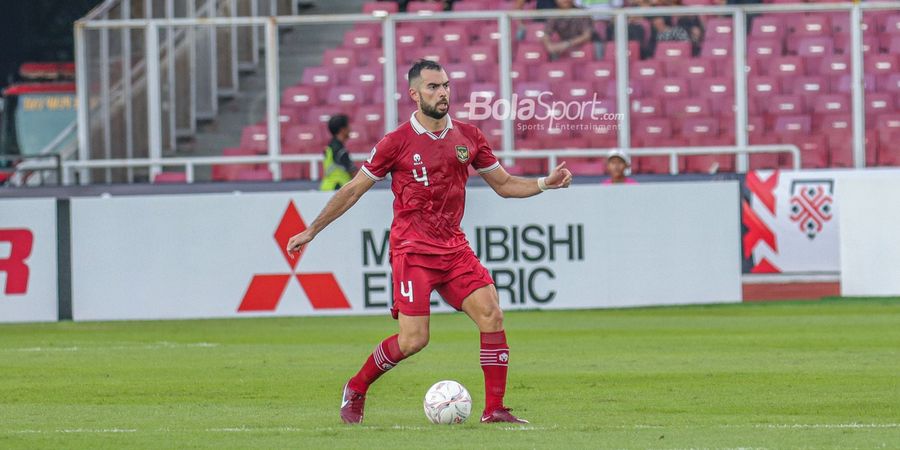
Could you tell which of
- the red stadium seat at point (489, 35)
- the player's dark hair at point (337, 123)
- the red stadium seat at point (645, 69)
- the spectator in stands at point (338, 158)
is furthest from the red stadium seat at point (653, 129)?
the player's dark hair at point (337, 123)

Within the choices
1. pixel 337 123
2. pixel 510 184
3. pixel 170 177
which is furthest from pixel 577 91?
pixel 510 184

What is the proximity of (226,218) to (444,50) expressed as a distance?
5.17 metres

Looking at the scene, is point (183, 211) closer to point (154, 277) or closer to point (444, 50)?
point (154, 277)

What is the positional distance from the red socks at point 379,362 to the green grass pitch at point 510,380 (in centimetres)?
26

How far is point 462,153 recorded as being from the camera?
9516 mm

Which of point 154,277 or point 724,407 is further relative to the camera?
point 154,277

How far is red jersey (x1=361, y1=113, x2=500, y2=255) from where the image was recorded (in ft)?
31.1

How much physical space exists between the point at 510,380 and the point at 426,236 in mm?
3110

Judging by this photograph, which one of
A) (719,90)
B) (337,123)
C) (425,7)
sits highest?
(425,7)

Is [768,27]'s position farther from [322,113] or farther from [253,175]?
[253,175]

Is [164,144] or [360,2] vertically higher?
[360,2]

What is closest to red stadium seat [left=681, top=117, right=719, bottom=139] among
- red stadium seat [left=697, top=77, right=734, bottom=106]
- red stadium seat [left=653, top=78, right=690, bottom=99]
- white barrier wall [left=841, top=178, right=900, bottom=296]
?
red stadium seat [left=697, top=77, right=734, bottom=106]

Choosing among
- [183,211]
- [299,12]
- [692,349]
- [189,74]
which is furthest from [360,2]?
[692,349]

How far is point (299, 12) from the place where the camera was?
95.6ft
